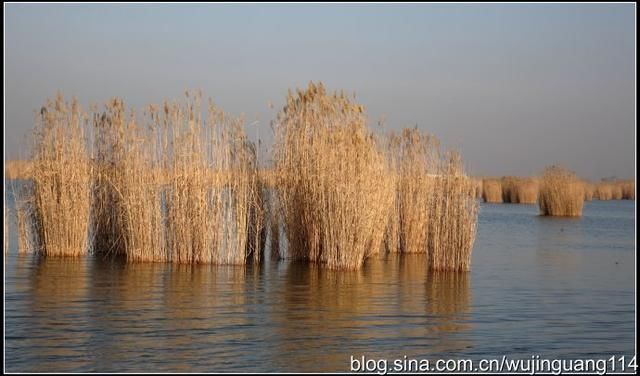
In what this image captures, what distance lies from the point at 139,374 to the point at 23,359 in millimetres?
1236

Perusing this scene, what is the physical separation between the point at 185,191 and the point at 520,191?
1291 inches

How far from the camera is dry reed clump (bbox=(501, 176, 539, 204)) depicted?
44.5 m

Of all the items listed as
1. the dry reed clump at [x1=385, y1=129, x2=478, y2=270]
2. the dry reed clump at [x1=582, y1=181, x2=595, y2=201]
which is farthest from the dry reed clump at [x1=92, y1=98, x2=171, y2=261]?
the dry reed clump at [x1=582, y1=181, x2=595, y2=201]

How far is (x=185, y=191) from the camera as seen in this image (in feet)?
46.9

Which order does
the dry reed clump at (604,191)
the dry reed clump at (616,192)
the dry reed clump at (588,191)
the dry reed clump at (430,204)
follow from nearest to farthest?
1. the dry reed clump at (430,204)
2. the dry reed clump at (588,191)
3. the dry reed clump at (604,191)
4. the dry reed clump at (616,192)

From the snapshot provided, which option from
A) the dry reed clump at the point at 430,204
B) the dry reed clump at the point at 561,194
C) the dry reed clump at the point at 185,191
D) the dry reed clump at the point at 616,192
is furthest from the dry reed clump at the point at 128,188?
the dry reed clump at the point at 616,192

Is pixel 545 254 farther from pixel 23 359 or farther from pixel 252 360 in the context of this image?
pixel 23 359

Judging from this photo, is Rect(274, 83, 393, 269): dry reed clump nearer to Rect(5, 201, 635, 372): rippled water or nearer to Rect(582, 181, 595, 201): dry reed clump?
Rect(5, 201, 635, 372): rippled water

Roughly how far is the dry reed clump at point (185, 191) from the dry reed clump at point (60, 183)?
575mm

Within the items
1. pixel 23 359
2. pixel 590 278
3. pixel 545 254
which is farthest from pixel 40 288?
pixel 545 254

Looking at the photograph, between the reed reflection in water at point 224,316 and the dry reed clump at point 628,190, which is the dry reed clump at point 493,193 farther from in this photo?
the reed reflection in water at point 224,316

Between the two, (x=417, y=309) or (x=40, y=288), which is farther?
(x=40, y=288)

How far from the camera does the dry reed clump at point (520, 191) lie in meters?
44.5

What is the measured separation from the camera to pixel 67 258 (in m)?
15.0
